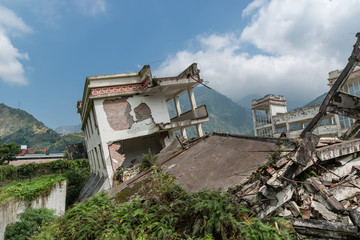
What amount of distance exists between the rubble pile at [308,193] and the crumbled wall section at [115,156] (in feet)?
30.9

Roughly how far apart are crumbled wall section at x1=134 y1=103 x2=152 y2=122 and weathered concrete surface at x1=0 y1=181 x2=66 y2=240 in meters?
5.08

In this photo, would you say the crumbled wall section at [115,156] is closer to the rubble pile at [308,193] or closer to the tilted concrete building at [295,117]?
the rubble pile at [308,193]

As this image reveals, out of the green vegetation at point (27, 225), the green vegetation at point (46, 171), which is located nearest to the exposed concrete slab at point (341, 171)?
the green vegetation at point (27, 225)

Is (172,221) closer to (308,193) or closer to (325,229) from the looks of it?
(325,229)

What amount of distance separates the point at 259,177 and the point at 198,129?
9.71m

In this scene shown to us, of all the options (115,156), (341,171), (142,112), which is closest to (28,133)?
(115,156)

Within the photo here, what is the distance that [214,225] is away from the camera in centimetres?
343

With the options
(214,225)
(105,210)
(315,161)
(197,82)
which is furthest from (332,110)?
(197,82)

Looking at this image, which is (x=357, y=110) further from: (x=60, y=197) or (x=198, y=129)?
(x=60, y=197)

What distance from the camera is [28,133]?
118 meters

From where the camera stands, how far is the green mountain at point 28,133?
340 feet

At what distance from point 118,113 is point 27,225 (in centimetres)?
666

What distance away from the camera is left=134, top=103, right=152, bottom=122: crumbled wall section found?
12.8 meters

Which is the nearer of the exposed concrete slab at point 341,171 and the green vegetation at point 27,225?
the exposed concrete slab at point 341,171
